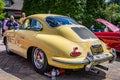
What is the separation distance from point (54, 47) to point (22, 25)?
1.99m

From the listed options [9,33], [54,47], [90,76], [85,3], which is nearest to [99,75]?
[90,76]

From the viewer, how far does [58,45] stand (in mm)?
5512

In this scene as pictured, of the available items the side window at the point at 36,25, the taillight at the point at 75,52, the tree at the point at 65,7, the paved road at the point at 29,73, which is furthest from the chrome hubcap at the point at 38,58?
the tree at the point at 65,7

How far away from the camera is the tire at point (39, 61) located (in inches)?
228

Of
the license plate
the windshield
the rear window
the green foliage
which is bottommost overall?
the green foliage

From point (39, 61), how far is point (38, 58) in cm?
8

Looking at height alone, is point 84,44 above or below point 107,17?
above

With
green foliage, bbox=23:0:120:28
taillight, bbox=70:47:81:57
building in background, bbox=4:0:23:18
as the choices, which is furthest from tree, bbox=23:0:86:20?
taillight, bbox=70:47:81:57

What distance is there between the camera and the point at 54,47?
5.50m

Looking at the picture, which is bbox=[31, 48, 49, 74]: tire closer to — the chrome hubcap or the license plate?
the chrome hubcap

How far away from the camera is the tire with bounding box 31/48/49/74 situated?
5.79m

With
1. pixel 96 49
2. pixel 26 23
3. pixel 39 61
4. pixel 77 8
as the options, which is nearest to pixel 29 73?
pixel 39 61

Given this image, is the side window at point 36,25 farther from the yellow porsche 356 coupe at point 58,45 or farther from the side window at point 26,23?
the side window at point 26,23

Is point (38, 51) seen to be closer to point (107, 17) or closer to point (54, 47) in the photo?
point (54, 47)
